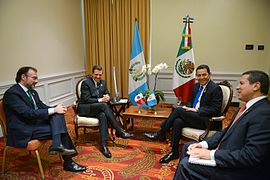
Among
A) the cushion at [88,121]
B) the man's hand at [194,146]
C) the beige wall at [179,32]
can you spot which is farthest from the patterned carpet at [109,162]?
the beige wall at [179,32]

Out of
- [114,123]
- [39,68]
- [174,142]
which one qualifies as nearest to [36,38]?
[39,68]

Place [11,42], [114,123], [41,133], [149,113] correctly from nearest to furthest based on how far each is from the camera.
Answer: [41,133], [114,123], [149,113], [11,42]

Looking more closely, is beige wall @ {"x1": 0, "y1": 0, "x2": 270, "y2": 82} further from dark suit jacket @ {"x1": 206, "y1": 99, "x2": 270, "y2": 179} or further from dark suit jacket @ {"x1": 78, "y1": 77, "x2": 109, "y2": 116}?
dark suit jacket @ {"x1": 206, "y1": 99, "x2": 270, "y2": 179}

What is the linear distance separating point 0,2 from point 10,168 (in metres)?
2.38

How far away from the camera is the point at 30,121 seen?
2.27 m

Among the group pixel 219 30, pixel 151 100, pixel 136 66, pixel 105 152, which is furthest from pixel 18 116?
pixel 219 30

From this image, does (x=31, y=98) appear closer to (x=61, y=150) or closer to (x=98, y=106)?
(x=61, y=150)

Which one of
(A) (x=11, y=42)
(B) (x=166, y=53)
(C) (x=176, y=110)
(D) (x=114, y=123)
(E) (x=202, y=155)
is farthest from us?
(B) (x=166, y=53)

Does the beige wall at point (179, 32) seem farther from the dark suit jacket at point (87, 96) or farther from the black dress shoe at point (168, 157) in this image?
the black dress shoe at point (168, 157)

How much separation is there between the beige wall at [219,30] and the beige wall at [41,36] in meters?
1.91

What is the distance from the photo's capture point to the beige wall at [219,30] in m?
4.50

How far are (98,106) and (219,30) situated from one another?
3.29 meters

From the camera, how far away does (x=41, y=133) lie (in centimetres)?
222

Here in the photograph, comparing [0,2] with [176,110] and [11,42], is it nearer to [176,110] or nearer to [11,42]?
[11,42]
